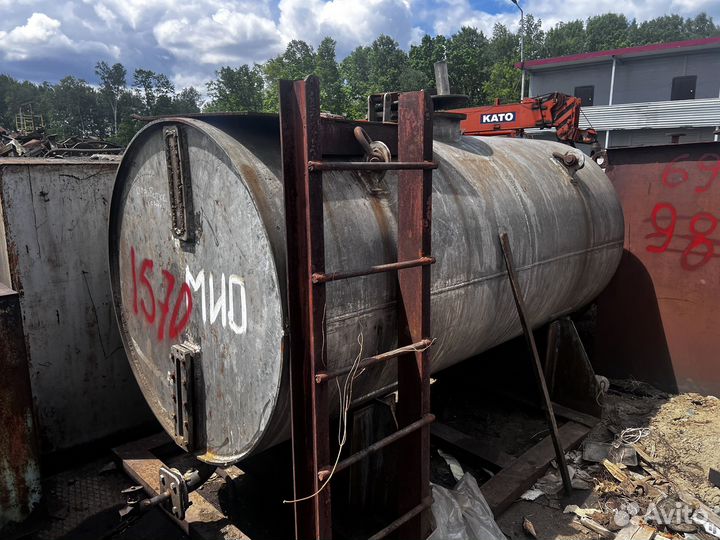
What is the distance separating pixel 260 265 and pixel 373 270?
0.49 meters

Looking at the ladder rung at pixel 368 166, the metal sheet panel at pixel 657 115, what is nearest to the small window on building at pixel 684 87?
the metal sheet panel at pixel 657 115

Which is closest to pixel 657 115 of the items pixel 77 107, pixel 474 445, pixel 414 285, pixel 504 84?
pixel 474 445

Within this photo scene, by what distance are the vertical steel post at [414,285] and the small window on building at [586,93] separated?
28738 millimetres

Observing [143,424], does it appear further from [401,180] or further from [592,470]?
[592,470]

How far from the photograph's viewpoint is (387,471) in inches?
122

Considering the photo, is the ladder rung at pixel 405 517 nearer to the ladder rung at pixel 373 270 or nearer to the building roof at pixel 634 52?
the ladder rung at pixel 373 270

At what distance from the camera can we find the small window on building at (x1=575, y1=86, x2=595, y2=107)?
27.9m

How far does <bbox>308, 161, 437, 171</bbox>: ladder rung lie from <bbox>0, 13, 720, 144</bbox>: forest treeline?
47.8 metres

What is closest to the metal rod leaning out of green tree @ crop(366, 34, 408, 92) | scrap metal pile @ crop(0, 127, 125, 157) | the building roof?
scrap metal pile @ crop(0, 127, 125, 157)

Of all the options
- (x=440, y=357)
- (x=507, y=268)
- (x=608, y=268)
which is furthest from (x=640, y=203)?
(x=440, y=357)

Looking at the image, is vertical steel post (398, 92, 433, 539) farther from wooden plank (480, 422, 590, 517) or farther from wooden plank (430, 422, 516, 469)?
wooden plank (430, 422, 516, 469)

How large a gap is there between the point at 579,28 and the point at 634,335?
79.5 m

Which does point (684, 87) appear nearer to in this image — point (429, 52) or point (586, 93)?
point (586, 93)

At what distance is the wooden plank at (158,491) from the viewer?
3084mm
